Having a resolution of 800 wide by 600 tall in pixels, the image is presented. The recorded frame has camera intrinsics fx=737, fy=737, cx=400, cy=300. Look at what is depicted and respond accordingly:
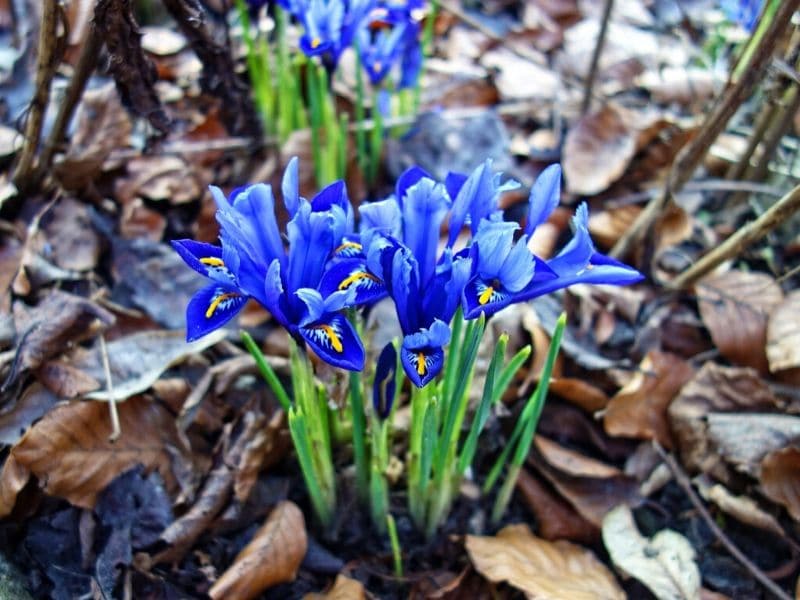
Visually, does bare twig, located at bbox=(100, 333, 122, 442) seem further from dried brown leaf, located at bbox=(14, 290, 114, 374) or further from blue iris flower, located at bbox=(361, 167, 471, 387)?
blue iris flower, located at bbox=(361, 167, 471, 387)

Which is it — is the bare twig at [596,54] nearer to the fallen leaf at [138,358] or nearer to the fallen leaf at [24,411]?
the fallen leaf at [138,358]

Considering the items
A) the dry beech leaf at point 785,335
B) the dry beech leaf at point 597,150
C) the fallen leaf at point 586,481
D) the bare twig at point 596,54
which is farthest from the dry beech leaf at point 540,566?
the bare twig at point 596,54

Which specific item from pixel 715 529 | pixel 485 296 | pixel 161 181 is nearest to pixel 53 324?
pixel 161 181

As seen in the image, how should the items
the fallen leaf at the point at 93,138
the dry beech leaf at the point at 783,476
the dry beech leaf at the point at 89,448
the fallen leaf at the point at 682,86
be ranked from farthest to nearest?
the fallen leaf at the point at 682,86
the fallen leaf at the point at 93,138
the dry beech leaf at the point at 783,476
the dry beech leaf at the point at 89,448

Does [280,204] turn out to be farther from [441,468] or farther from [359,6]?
[441,468]

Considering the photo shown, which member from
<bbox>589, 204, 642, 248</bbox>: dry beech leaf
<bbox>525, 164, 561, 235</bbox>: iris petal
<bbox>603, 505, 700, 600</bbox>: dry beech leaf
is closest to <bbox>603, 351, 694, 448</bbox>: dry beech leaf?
<bbox>603, 505, 700, 600</bbox>: dry beech leaf

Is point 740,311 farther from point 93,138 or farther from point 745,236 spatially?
point 93,138
